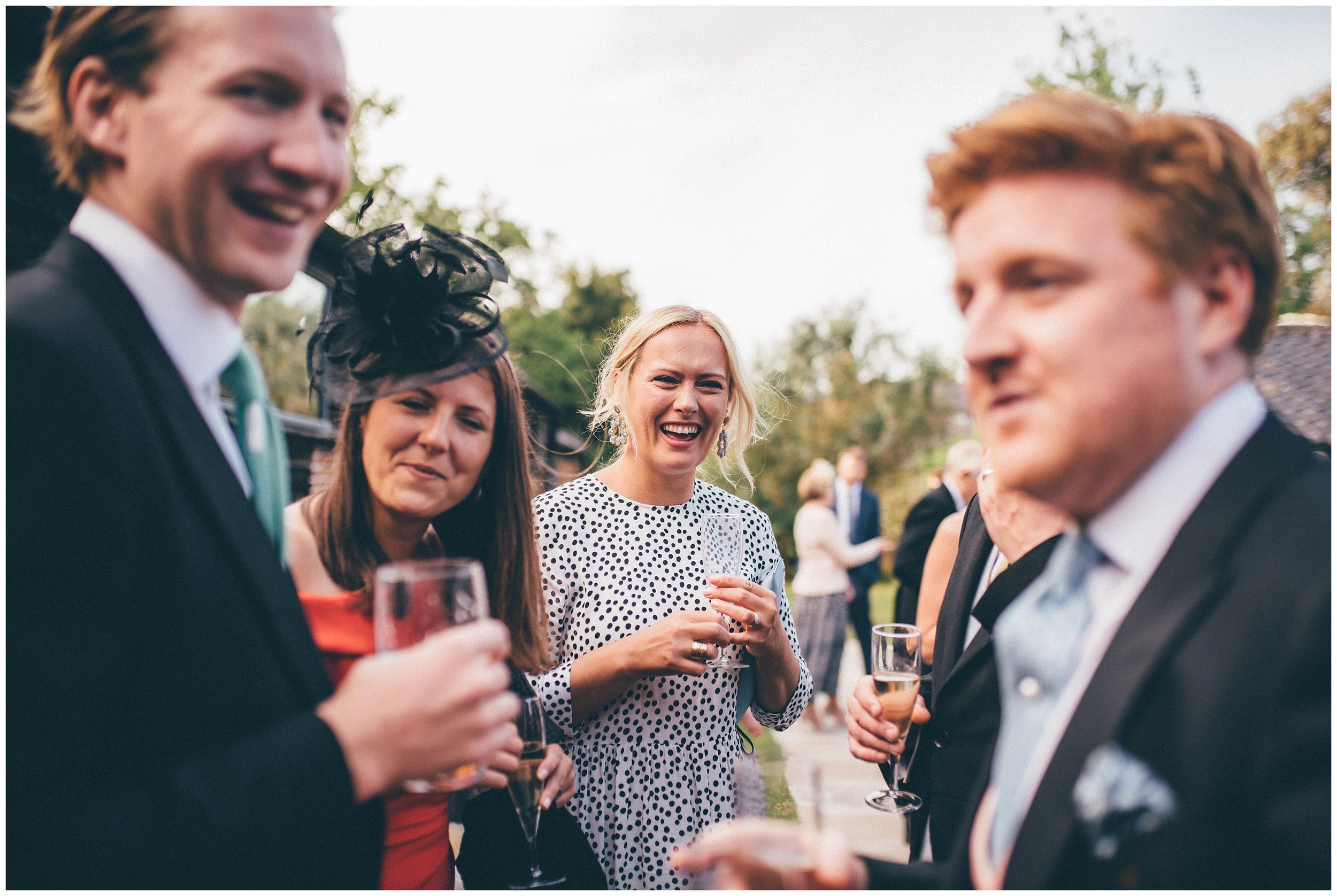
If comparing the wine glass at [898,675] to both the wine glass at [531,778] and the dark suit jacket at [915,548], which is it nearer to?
the wine glass at [531,778]

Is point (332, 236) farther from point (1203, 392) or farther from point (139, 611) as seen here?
point (1203, 392)

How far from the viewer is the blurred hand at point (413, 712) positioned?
1.11 metres

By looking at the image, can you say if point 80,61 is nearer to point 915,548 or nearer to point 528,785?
point 528,785

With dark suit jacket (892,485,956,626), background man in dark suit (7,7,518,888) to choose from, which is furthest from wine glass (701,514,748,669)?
dark suit jacket (892,485,956,626)

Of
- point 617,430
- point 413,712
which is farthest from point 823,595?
point 413,712

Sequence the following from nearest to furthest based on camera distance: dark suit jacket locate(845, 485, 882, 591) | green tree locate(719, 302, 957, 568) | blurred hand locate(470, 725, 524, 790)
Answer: blurred hand locate(470, 725, 524, 790) → dark suit jacket locate(845, 485, 882, 591) → green tree locate(719, 302, 957, 568)

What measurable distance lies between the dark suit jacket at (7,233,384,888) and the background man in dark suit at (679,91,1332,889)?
0.66 m

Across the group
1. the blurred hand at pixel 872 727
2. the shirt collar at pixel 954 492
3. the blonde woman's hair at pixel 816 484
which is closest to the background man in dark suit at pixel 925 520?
the shirt collar at pixel 954 492

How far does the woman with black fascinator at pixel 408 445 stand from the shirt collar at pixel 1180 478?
1429mm

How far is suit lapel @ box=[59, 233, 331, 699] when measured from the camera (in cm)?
114

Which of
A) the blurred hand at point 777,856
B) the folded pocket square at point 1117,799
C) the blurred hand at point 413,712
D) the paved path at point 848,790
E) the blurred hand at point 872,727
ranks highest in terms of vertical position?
the blurred hand at point 413,712

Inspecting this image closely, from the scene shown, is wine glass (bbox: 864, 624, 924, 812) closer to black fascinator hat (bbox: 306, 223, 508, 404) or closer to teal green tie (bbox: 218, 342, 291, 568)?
black fascinator hat (bbox: 306, 223, 508, 404)

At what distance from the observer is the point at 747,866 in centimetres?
121

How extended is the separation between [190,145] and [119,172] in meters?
0.17
